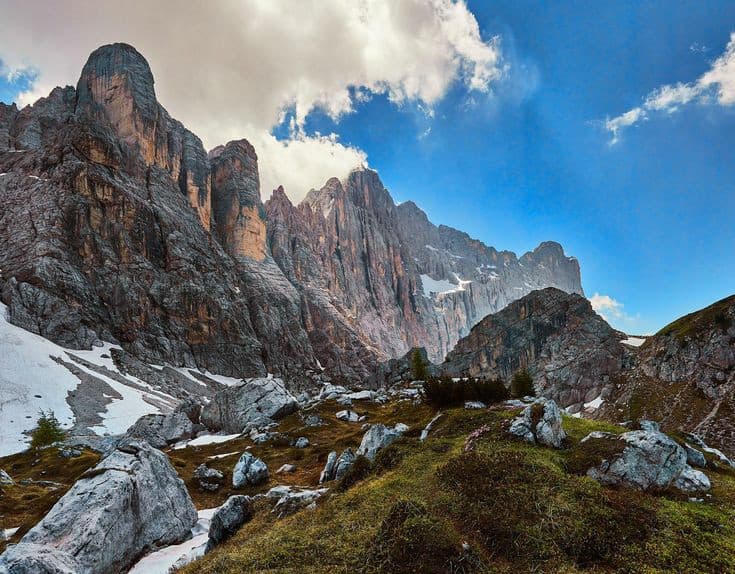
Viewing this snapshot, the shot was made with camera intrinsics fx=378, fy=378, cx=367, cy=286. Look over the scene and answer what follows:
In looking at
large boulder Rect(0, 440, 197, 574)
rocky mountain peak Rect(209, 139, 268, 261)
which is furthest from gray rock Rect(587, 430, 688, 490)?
rocky mountain peak Rect(209, 139, 268, 261)

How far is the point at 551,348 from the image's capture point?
13112cm

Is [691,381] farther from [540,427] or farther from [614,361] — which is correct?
[540,427]

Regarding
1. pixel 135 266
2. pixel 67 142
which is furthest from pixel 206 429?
pixel 67 142

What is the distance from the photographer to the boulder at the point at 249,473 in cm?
3236

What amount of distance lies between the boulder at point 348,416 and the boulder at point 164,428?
81.0 ft

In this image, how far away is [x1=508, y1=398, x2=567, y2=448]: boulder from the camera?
A: 18.4 metres

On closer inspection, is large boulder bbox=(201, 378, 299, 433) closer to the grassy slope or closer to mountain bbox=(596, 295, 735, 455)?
the grassy slope

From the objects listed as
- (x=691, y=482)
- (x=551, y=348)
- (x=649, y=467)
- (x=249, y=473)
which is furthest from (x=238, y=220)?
(x=691, y=482)

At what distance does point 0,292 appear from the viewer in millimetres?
106125

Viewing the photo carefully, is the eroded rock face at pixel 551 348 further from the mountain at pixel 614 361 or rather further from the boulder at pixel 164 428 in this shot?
the boulder at pixel 164 428

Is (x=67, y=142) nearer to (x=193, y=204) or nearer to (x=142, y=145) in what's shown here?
(x=142, y=145)

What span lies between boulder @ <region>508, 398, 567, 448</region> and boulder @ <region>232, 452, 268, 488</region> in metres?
23.3

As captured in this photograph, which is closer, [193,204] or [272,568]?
[272,568]

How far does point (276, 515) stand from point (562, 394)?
100m
